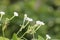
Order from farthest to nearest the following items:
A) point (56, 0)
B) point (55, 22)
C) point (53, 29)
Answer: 1. point (56, 0)
2. point (55, 22)
3. point (53, 29)

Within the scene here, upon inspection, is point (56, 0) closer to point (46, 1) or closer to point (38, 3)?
point (46, 1)

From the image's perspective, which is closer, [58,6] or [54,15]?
[54,15]

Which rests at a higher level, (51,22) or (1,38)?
(51,22)

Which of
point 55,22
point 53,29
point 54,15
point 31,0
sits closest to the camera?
point 53,29

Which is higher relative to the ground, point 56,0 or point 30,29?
point 56,0

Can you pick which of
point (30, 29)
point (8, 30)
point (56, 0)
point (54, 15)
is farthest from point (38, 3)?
point (30, 29)

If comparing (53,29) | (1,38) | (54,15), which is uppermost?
(54,15)

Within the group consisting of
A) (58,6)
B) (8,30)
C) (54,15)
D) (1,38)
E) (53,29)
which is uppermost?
(58,6)

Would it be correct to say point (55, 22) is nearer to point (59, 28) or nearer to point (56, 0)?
point (59, 28)

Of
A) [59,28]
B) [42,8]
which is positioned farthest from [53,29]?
[42,8]
